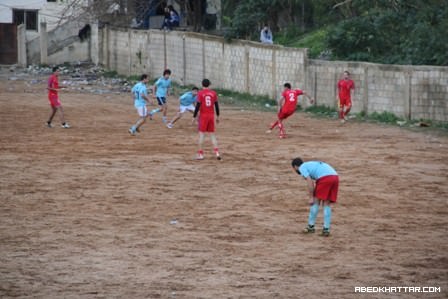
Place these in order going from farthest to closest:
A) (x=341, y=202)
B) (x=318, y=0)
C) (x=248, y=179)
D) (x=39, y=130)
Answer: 1. (x=318, y=0)
2. (x=39, y=130)
3. (x=248, y=179)
4. (x=341, y=202)

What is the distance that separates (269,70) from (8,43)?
20995 millimetres

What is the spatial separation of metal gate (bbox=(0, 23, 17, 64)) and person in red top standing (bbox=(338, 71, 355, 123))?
86.7ft

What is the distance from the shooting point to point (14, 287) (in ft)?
41.7

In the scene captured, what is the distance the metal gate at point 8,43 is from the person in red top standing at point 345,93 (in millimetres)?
26420

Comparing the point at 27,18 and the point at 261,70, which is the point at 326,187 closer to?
the point at 261,70

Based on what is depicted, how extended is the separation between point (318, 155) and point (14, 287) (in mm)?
12148

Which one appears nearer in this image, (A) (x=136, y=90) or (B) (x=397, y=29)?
(A) (x=136, y=90)

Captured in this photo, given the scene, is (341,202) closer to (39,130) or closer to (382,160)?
(382,160)

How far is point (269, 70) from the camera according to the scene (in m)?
36.2

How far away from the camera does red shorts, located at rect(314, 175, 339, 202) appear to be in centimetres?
1477

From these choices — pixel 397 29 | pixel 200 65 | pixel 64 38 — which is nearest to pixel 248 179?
pixel 397 29

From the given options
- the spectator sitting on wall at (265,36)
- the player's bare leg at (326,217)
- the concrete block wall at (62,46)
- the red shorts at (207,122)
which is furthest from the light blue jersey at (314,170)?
the concrete block wall at (62,46)

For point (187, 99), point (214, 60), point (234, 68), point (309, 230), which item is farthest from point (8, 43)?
point (309, 230)

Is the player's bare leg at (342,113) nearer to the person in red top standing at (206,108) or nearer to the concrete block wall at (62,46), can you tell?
the person in red top standing at (206,108)
